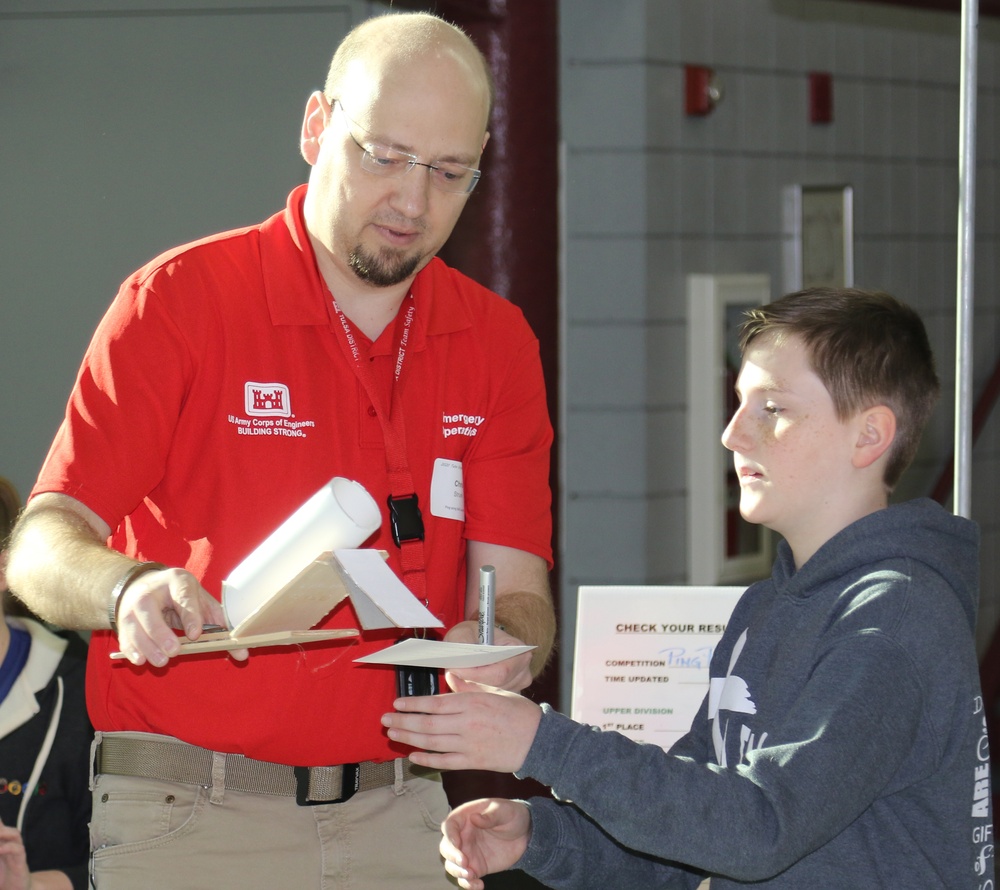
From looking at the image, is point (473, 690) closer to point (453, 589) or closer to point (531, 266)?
point (453, 589)

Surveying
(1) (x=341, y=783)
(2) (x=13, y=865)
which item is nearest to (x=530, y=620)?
(1) (x=341, y=783)

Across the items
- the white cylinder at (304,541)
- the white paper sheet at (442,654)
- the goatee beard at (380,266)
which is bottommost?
the white paper sheet at (442,654)

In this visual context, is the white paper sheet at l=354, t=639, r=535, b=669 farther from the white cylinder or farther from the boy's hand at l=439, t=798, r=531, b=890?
the boy's hand at l=439, t=798, r=531, b=890

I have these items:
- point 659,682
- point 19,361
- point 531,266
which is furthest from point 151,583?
point 531,266

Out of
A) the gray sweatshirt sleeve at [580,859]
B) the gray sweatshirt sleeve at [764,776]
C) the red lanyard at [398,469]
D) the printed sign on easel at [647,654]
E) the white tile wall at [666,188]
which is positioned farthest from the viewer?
the white tile wall at [666,188]

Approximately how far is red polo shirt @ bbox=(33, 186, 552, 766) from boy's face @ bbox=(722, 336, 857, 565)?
1.76ft

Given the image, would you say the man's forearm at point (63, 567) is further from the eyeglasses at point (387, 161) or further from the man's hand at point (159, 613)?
the eyeglasses at point (387, 161)

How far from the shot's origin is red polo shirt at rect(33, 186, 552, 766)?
71.9 inches

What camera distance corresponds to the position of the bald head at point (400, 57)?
6.30 ft

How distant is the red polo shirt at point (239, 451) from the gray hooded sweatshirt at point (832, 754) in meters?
0.38

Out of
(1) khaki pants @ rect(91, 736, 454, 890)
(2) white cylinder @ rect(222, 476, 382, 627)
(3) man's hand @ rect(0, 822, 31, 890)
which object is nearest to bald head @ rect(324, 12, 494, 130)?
(2) white cylinder @ rect(222, 476, 382, 627)

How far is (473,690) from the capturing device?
4.97ft

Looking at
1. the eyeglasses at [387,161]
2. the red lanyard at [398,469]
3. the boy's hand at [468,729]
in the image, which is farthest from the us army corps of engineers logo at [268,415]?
the boy's hand at [468,729]

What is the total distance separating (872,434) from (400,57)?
33.5 inches
